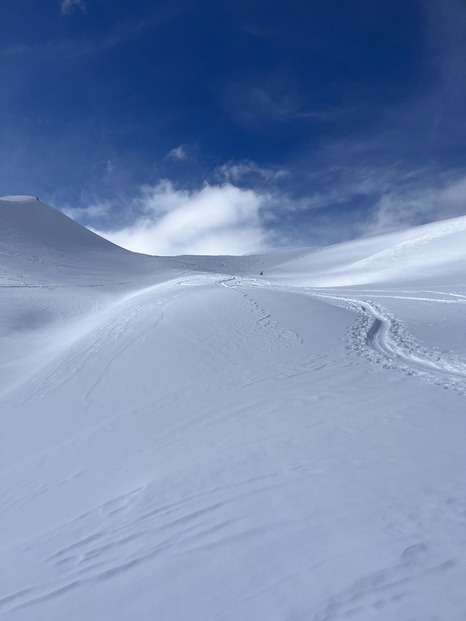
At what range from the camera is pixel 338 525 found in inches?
131

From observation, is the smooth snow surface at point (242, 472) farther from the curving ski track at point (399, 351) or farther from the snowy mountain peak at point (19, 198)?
the snowy mountain peak at point (19, 198)

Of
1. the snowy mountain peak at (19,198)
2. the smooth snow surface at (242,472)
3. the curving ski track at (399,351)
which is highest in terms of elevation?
the snowy mountain peak at (19,198)

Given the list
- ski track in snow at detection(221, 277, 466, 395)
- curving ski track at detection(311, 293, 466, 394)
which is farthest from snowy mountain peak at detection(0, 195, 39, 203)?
curving ski track at detection(311, 293, 466, 394)

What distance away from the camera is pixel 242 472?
173 inches

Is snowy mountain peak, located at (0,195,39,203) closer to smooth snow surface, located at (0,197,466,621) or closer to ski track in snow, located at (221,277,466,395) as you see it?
smooth snow surface, located at (0,197,466,621)

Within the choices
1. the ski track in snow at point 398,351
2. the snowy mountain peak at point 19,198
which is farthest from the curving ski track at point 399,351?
the snowy mountain peak at point 19,198

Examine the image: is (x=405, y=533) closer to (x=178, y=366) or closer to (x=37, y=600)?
(x=37, y=600)

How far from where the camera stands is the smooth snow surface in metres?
2.88

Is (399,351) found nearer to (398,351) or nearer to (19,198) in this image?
(398,351)

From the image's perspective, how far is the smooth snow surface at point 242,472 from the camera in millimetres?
2877

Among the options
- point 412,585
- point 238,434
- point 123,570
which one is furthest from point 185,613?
point 238,434

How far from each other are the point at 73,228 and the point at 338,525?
2396 inches

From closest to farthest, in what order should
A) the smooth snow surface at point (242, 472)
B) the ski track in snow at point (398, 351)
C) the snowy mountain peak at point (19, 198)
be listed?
the smooth snow surface at point (242, 472), the ski track in snow at point (398, 351), the snowy mountain peak at point (19, 198)

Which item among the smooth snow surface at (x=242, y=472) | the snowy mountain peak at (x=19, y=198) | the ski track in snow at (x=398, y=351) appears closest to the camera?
the smooth snow surface at (x=242, y=472)
